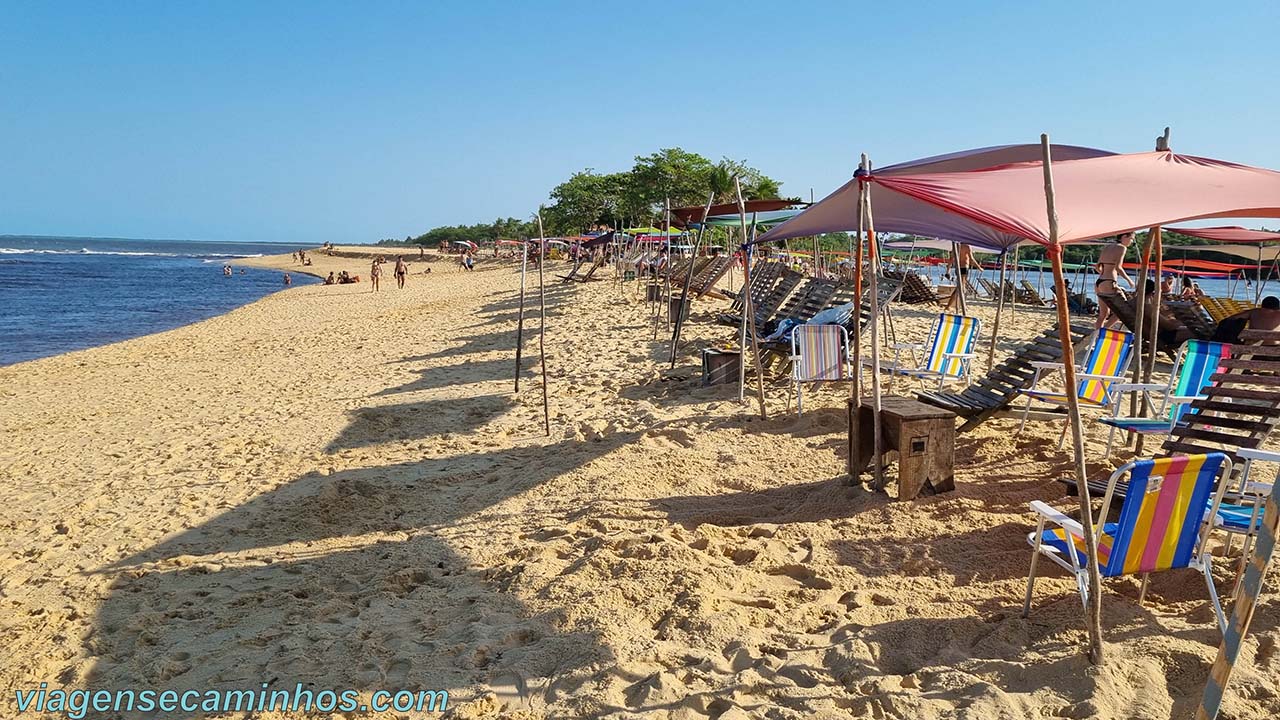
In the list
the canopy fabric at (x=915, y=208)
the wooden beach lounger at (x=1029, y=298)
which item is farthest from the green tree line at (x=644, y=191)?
the canopy fabric at (x=915, y=208)

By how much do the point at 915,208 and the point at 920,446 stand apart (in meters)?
2.11

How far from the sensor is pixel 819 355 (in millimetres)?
6527

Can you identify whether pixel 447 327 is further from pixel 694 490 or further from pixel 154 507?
pixel 694 490

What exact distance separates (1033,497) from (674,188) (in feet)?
134

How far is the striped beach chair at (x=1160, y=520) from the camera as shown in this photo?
8.71 ft

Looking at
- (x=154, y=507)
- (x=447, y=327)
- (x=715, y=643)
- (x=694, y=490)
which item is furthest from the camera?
(x=447, y=327)

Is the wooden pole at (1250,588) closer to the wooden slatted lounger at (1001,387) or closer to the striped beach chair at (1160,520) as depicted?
the striped beach chair at (1160,520)

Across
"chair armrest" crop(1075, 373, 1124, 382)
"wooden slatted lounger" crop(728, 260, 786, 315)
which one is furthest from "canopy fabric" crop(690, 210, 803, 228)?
"chair armrest" crop(1075, 373, 1124, 382)

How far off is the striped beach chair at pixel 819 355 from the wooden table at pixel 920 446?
6.36ft

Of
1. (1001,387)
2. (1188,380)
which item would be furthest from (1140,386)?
(1001,387)

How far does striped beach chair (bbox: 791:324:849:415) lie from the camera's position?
6.46 meters

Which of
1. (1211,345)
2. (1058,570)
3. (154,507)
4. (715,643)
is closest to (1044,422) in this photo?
(1211,345)

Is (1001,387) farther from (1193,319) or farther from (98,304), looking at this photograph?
(98,304)

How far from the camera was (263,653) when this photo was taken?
324 centimetres
